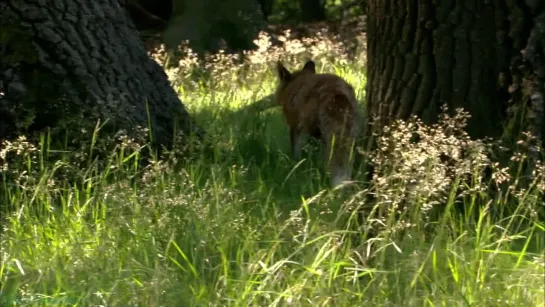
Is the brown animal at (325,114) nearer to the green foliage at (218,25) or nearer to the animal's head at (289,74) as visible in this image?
the animal's head at (289,74)

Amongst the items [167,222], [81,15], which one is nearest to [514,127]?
[167,222]

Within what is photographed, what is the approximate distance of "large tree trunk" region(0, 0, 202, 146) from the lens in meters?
5.34

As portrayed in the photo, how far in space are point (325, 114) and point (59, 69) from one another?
1.88 meters

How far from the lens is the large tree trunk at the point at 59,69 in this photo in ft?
17.5

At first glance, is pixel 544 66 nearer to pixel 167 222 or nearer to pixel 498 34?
pixel 498 34

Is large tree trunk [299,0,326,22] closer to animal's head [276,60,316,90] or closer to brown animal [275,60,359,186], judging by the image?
animal's head [276,60,316,90]

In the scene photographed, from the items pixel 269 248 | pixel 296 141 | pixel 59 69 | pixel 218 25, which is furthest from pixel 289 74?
pixel 218 25

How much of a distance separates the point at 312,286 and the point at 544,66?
6.64 ft

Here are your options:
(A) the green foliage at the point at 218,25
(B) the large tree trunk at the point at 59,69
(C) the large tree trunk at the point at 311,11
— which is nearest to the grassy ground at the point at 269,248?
(B) the large tree trunk at the point at 59,69

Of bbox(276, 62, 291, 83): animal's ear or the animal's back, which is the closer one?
the animal's back

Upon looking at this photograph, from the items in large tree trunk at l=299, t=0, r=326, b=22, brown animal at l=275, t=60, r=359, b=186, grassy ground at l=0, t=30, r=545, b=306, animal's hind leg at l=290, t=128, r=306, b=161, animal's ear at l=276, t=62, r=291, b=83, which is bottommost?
grassy ground at l=0, t=30, r=545, b=306

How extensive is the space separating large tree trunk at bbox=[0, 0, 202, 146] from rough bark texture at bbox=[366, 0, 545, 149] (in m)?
1.53

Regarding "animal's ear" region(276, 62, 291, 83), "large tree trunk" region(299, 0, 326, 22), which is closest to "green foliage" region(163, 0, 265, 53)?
"animal's ear" region(276, 62, 291, 83)

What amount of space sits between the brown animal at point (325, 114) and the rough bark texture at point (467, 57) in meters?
0.57
